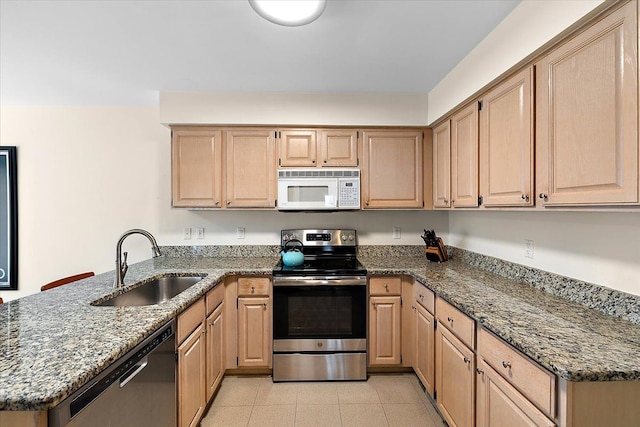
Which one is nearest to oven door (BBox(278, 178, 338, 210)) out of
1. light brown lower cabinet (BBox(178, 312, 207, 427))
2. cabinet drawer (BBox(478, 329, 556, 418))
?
light brown lower cabinet (BBox(178, 312, 207, 427))

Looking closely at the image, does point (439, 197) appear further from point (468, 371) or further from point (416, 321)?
point (468, 371)

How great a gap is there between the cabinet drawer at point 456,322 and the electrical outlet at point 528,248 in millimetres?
643

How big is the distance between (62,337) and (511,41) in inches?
96.9

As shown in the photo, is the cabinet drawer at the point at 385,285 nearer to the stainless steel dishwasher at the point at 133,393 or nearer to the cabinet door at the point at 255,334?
the cabinet door at the point at 255,334

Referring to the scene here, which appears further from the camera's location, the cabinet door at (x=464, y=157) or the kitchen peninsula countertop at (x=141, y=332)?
the cabinet door at (x=464, y=157)

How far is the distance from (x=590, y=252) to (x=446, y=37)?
1440mm

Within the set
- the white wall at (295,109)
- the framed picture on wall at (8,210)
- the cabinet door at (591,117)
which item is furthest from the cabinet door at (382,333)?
the framed picture on wall at (8,210)

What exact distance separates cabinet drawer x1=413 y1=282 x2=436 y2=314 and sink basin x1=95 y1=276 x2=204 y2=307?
165 cm

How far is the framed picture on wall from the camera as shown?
2949mm

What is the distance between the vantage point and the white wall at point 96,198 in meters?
2.99

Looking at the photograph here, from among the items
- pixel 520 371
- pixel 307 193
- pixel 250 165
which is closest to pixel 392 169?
pixel 307 193

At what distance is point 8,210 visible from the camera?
2951mm

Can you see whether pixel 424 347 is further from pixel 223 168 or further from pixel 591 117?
pixel 223 168

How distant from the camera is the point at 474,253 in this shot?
2539mm
